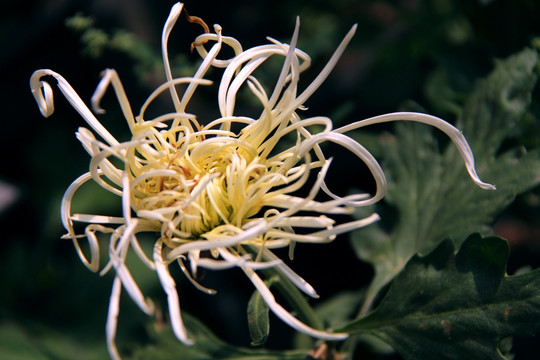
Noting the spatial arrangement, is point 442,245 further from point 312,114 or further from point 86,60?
point 86,60

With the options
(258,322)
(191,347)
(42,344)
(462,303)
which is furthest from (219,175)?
(42,344)

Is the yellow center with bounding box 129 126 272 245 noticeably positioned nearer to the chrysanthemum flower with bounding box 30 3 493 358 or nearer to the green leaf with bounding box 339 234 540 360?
the chrysanthemum flower with bounding box 30 3 493 358

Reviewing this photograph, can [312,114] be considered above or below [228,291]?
above

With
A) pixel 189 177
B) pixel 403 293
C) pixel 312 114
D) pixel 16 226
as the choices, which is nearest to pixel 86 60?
pixel 16 226

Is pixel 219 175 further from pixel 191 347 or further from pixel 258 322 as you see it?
pixel 191 347

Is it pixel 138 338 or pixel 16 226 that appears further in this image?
pixel 16 226
